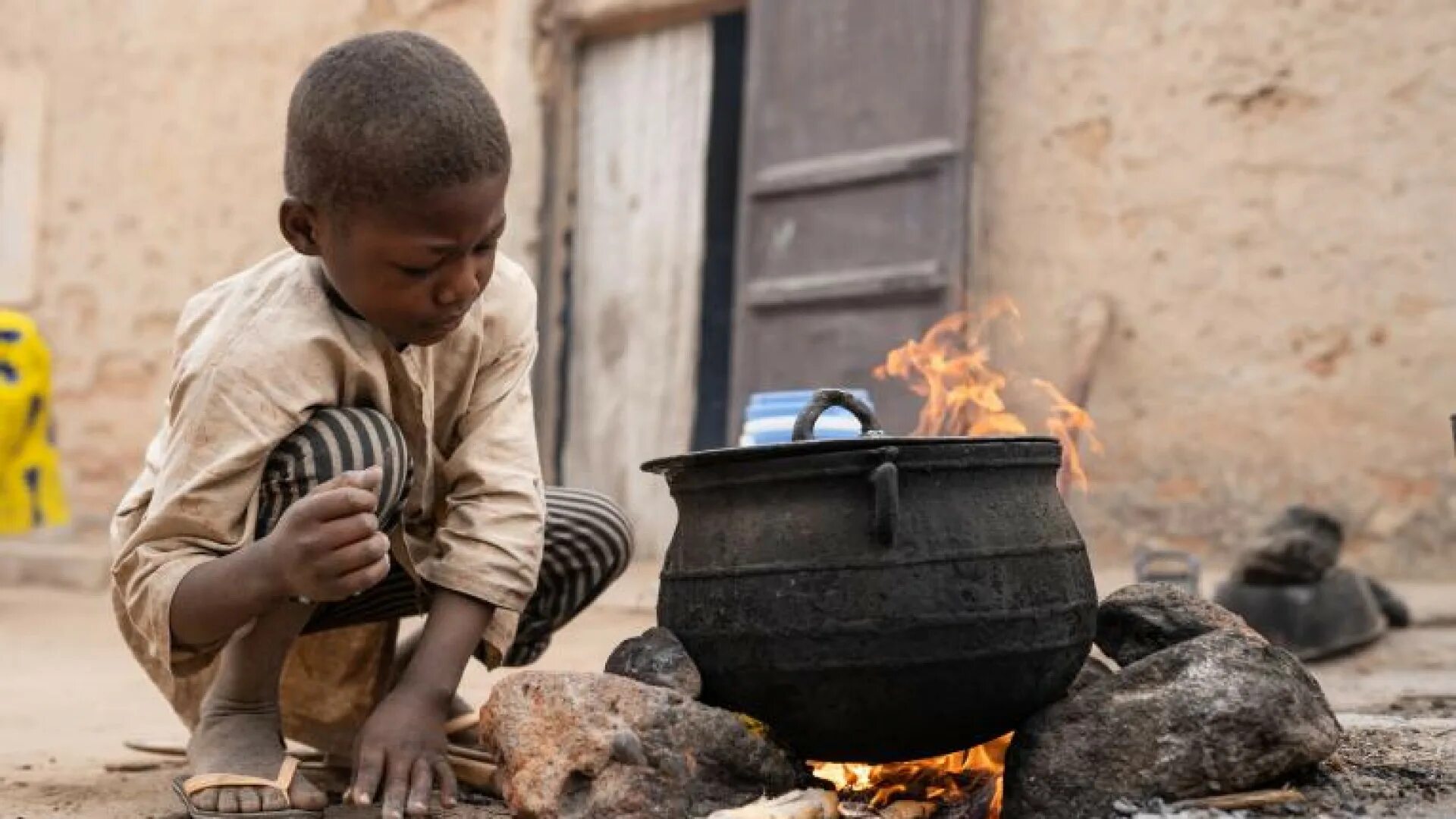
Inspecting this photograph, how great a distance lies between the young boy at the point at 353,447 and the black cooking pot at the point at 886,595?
17.1 inches

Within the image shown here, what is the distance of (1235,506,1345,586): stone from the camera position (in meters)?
4.25

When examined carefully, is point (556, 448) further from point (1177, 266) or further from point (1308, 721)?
point (1308, 721)

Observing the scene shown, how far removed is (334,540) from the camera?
199 cm

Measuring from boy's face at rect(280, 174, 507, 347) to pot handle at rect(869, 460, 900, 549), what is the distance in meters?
0.61

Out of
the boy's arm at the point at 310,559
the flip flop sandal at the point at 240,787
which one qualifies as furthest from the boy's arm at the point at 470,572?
the boy's arm at the point at 310,559

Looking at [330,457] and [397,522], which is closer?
[330,457]

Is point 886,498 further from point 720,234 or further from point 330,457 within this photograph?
point 720,234

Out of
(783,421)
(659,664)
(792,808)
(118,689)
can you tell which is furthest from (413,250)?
(118,689)

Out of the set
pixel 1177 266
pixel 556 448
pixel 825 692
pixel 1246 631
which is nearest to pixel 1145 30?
pixel 1177 266

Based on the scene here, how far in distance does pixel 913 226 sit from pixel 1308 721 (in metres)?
3.87

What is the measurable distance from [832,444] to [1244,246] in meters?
3.52

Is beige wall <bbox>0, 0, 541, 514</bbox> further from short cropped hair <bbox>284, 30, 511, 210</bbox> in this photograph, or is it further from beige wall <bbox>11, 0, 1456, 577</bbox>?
short cropped hair <bbox>284, 30, 511, 210</bbox>

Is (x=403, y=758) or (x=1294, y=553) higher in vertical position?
(x=1294, y=553)

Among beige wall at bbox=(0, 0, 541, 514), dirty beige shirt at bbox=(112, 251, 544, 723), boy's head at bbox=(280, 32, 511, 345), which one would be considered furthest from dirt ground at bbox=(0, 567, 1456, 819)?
beige wall at bbox=(0, 0, 541, 514)
